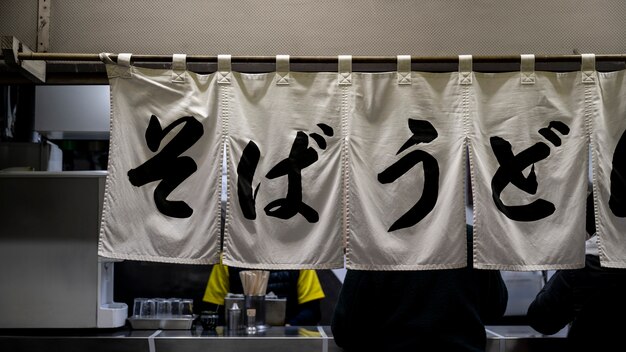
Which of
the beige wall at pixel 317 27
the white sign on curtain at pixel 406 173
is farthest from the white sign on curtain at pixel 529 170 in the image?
the beige wall at pixel 317 27

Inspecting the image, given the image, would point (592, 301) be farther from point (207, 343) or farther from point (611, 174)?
point (207, 343)

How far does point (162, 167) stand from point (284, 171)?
2.49ft

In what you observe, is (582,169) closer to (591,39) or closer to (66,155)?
(591,39)

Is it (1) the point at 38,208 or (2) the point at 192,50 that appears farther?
(1) the point at 38,208

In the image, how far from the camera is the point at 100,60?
398cm

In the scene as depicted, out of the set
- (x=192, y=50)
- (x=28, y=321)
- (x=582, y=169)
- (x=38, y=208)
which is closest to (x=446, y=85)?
(x=582, y=169)

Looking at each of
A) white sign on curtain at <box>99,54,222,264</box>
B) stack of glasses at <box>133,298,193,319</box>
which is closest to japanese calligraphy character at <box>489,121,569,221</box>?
white sign on curtain at <box>99,54,222,264</box>

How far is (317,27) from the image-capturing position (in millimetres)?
4293

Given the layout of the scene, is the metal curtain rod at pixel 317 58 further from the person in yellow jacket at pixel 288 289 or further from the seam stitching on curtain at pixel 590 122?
the person in yellow jacket at pixel 288 289

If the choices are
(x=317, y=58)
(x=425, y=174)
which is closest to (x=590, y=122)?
(x=425, y=174)

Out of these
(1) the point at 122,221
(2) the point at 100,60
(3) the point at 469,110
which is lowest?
(1) the point at 122,221

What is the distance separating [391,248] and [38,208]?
121 inches

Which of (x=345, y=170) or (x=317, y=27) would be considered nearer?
(x=345, y=170)

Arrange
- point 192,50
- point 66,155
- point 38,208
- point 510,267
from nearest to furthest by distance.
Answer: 1. point 510,267
2. point 192,50
3. point 38,208
4. point 66,155
